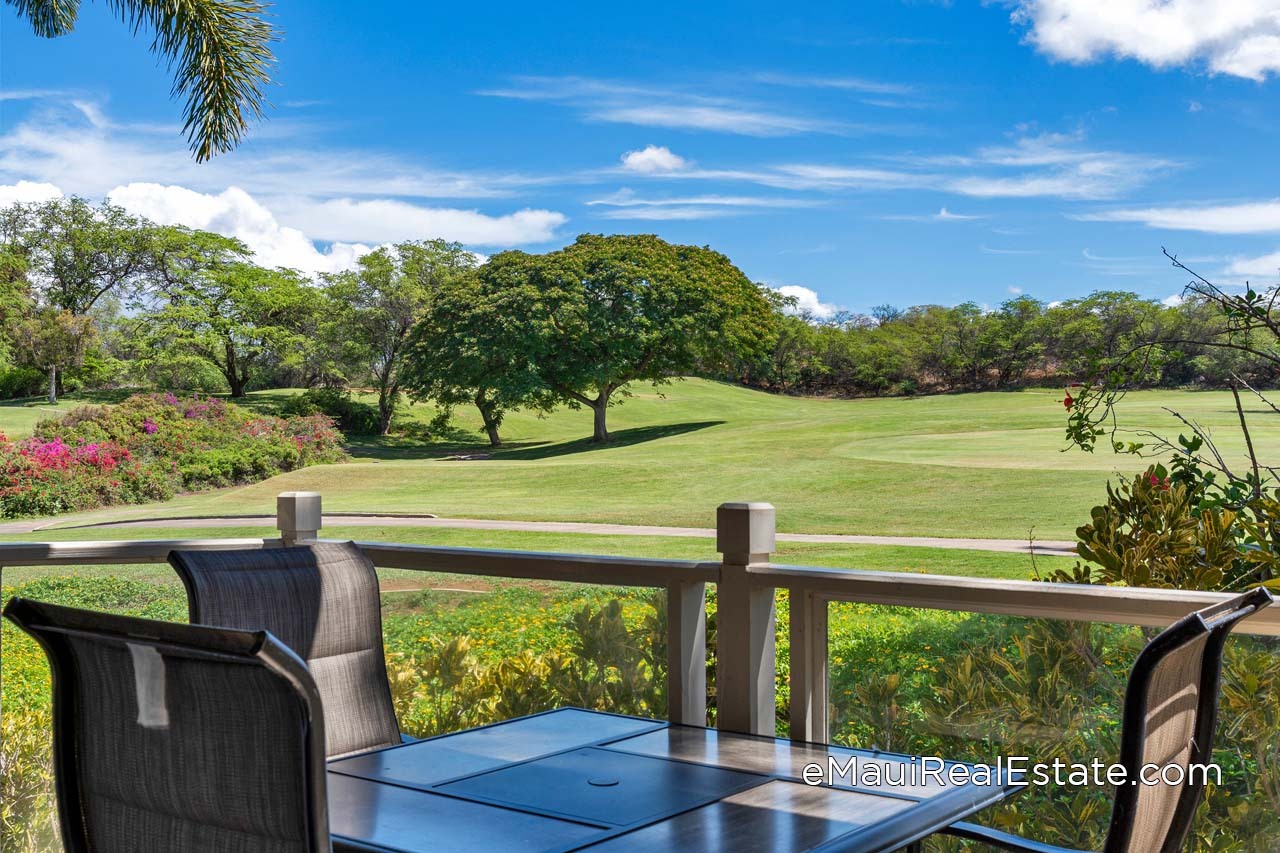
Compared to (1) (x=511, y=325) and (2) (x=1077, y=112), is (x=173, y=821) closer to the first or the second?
(1) (x=511, y=325)

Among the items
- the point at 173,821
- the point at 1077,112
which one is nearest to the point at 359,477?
the point at 173,821

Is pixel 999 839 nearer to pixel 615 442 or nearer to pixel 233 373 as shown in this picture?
pixel 615 442

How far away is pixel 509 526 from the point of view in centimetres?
1619

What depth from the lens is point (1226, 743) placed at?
7.01ft

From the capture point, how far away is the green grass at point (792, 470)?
1780 centimetres

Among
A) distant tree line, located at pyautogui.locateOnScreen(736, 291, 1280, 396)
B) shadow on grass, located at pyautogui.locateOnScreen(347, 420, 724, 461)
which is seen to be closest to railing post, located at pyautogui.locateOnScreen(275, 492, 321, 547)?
shadow on grass, located at pyautogui.locateOnScreen(347, 420, 724, 461)

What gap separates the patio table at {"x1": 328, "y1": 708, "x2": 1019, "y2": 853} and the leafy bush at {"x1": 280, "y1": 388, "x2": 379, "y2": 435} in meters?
26.3

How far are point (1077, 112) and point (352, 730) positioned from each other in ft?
138

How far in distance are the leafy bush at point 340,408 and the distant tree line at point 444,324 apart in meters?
0.11

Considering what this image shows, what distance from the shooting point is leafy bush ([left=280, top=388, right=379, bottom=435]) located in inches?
1082

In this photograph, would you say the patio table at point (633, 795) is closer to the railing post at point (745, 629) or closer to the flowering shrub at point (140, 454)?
the railing post at point (745, 629)

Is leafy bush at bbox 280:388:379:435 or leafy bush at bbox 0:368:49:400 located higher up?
leafy bush at bbox 0:368:49:400

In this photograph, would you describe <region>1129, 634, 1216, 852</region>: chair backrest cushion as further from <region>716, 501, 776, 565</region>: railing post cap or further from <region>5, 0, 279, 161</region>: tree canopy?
<region>5, 0, 279, 161</region>: tree canopy

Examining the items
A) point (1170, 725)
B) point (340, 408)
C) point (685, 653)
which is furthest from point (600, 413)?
point (1170, 725)
